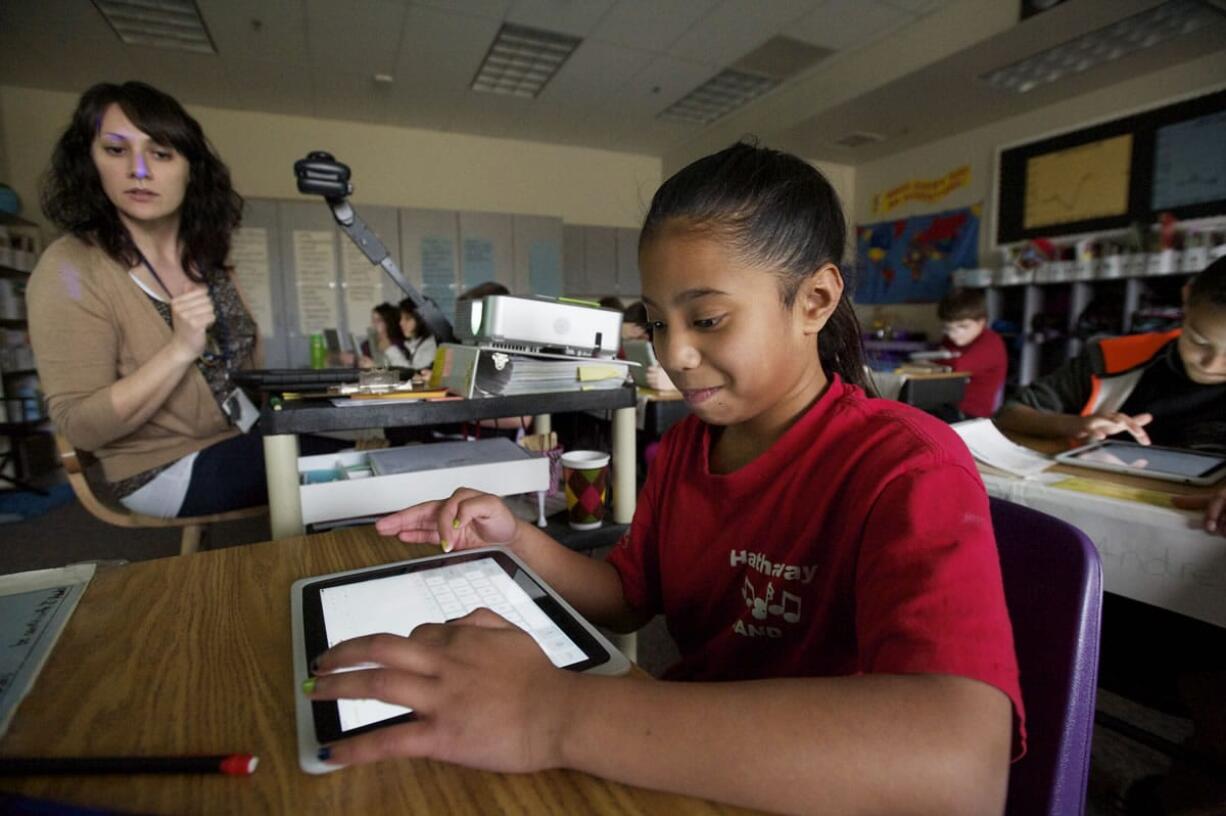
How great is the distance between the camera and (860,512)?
19.9 inches

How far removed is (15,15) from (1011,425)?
5.20m

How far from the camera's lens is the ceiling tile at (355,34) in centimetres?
342

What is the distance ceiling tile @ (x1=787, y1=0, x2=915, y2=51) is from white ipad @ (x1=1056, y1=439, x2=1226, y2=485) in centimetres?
322

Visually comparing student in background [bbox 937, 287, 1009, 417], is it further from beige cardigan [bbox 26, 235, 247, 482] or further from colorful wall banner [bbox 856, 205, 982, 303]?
beige cardigan [bbox 26, 235, 247, 482]

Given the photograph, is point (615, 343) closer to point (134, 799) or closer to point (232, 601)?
point (232, 601)

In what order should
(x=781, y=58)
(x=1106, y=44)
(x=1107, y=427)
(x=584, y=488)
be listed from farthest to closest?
(x=781, y=58), (x=1106, y=44), (x=1107, y=427), (x=584, y=488)

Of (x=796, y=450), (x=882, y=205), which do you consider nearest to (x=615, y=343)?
(x=796, y=450)

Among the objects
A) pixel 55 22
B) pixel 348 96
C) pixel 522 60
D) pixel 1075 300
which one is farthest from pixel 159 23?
pixel 1075 300

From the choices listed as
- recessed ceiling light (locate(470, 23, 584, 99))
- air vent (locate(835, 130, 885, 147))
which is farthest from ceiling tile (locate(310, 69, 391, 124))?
air vent (locate(835, 130, 885, 147))

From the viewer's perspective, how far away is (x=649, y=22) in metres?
3.66

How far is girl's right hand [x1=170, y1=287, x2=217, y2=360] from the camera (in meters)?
1.10

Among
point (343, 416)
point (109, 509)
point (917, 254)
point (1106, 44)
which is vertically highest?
point (1106, 44)

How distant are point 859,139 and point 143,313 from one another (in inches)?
219

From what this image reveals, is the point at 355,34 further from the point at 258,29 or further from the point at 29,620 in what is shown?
the point at 29,620
